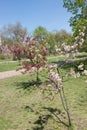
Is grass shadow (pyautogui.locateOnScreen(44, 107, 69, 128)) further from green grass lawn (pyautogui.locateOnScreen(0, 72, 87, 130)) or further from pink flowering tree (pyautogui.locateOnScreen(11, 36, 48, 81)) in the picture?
pink flowering tree (pyautogui.locateOnScreen(11, 36, 48, 81))

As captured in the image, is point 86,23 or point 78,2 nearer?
point 86,23

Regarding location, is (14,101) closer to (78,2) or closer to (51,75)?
(51,75)

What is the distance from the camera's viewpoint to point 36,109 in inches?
402

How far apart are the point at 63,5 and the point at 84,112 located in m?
20.7

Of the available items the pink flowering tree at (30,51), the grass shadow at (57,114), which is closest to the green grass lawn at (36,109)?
the grass shadow at (57,114)

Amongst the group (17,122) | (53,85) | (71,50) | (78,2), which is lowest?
(17,122)

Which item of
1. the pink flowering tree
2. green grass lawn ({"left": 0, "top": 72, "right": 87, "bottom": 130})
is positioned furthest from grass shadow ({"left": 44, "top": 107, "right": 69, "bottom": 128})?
the pink flowering tree

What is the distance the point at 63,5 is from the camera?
28.4 metres

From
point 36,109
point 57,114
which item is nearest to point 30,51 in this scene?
point 36,109

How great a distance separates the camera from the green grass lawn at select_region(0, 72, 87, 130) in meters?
8.55

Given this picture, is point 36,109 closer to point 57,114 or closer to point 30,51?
point 57,114

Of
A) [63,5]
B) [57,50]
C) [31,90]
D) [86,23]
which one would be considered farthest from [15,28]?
[57,50]

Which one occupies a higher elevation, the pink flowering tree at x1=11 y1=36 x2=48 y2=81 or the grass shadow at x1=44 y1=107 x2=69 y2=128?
the pink flowering tree at x1=11 y1=36 x2=48 y2=81

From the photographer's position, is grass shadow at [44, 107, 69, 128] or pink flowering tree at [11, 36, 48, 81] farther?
pink flowering tree at [11, 36, 48, 81]
